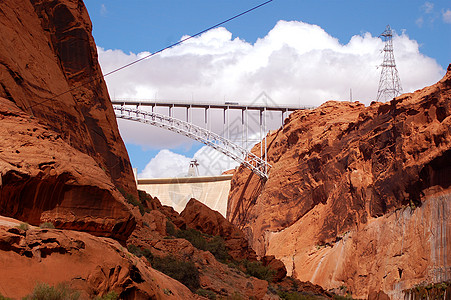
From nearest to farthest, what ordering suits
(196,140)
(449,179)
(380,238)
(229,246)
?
(229,246)
(449,179)
(380,238)
(196,140)

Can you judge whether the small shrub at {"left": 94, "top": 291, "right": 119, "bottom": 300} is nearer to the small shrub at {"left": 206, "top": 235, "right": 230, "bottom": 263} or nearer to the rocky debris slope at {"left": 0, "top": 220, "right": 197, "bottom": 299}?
the rocky debris slope at {"left": 0, "top": 220, "right": 197, "bottom": 299}

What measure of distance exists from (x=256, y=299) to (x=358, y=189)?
28.5 metres

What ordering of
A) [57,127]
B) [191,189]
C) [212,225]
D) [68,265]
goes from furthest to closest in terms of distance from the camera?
1. [191,189]
2. [212,225]
3. [57,127]
4. [68,265]

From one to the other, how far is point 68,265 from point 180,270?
39.7 feet

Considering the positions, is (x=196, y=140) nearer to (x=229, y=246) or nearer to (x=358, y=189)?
(x=358, y=189)

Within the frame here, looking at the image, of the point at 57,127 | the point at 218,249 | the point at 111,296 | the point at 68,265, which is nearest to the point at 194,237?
the point at 218,249

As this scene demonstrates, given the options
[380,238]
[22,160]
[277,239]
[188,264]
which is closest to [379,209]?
[380,238]

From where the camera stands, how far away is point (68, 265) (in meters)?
13.2

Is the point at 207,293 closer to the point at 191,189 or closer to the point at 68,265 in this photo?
the point at 68,265

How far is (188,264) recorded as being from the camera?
26281 mm

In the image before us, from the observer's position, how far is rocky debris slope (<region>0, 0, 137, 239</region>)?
51.0ft

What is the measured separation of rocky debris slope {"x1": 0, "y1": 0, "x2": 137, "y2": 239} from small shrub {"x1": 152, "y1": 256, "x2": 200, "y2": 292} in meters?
3.85

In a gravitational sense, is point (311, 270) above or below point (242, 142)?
below

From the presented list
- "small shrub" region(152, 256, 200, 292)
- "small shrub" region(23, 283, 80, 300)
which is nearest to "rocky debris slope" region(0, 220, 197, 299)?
"small shrub" region(23, 283, 80, 300)
